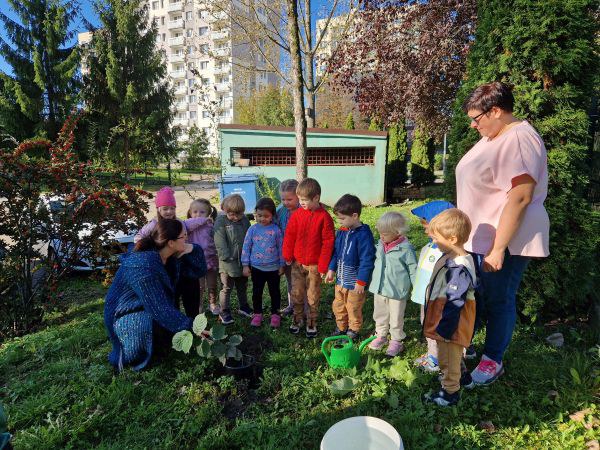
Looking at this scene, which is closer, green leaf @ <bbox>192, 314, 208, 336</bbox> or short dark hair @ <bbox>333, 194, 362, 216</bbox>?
green leaf @ <bbox>192, 314, 208, 336</bbox>

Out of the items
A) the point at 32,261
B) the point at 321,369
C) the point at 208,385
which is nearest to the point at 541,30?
the point at 321,369

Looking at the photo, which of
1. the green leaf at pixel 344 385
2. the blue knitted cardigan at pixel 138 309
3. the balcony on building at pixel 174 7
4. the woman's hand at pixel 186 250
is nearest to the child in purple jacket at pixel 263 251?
the woman's hand at pixel 186 250

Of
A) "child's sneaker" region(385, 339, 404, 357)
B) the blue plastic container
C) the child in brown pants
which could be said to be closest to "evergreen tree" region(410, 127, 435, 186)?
the blue plastic container

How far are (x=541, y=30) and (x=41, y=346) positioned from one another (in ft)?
17.4

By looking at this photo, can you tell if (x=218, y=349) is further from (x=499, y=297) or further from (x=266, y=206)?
(x=499, y=297)

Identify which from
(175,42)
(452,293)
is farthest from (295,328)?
(175,42)

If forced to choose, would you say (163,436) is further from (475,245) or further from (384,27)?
(384,27)

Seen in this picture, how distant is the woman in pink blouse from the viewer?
217 cm

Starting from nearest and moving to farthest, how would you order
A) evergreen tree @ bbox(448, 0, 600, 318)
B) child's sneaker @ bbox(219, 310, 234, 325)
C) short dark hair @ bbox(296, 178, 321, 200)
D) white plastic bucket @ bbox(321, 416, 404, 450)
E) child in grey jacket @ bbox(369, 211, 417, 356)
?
white plastic bucket @ bbox(321, 416, 404, 450), evergreen tree @ bbox(448, 0, 600, 318), child in grey jacket @ bbox(369, 211, 417, 356), short dark hair @ bbox(296, 178, 321, 200), child's sneaker @ bbox(219, 310, 234, 325)

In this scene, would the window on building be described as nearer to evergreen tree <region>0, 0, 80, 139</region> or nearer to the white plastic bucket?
the white plastic bucket

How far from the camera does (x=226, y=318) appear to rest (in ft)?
13.2

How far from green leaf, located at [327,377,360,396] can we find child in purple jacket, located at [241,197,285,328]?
4.40 ft

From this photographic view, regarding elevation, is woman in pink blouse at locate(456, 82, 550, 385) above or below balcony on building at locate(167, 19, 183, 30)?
below

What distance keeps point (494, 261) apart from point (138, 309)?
265cm
